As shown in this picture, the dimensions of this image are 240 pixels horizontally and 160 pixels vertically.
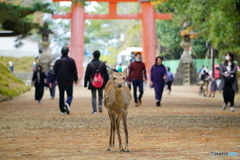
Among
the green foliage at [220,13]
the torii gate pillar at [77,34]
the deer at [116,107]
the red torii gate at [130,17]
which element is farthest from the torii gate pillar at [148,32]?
the deer at [116,107]

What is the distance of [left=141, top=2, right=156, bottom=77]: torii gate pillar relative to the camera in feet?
143

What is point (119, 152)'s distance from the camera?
922 centimetres

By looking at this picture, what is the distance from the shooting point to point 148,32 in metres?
44.3

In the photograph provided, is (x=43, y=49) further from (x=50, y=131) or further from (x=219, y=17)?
(x=50, y=131)

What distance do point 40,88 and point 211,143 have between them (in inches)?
593

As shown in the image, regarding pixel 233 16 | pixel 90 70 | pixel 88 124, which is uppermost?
pixel 233 16

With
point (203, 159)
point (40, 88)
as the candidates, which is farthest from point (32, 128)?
point (40, 88)

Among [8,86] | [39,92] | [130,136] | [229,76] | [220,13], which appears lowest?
[8,86]

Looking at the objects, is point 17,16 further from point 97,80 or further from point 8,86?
point 8,86

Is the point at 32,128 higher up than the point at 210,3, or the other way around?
the point at 210,3

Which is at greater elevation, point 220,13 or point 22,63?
point 220,13

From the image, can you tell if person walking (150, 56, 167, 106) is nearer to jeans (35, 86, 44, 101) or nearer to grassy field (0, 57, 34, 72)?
jeans (35, 86, 44, 101)

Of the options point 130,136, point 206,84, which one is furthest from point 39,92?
point 130,136

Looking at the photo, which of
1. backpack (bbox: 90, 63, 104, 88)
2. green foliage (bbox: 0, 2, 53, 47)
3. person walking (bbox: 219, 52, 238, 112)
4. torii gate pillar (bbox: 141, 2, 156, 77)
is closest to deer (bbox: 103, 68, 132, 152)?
backpack (bbox: 90, 63, 104, 88)
